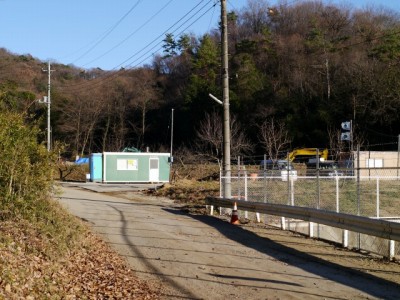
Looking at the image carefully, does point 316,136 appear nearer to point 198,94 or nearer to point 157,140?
point 198,94

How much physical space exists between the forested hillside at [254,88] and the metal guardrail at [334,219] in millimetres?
31416

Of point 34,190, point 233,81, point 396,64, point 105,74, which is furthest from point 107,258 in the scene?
point 105,74

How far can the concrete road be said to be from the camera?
26.6ft

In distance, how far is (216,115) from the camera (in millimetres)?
67750

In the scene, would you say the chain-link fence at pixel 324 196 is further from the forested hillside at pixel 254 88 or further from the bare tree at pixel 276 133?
the bare tree at pixel 276 133

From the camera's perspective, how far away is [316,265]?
10.2 m

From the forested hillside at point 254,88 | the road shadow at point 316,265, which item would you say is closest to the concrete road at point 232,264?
the road shadow at point 316,265

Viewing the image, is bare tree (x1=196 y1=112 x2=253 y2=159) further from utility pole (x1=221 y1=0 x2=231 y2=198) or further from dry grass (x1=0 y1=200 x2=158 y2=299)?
dry grass (x1=0 y1=200 x2=158 y2=299)

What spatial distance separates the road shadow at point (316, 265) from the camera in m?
8.43

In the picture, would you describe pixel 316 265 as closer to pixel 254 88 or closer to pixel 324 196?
pixel 324 196

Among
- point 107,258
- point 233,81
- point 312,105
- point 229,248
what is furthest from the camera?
point 233,81

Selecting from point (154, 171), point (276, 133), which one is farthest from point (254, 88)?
point (154, 171)

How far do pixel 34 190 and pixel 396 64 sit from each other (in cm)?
5030

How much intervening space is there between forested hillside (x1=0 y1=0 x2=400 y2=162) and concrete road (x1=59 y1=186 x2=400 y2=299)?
3421cm
